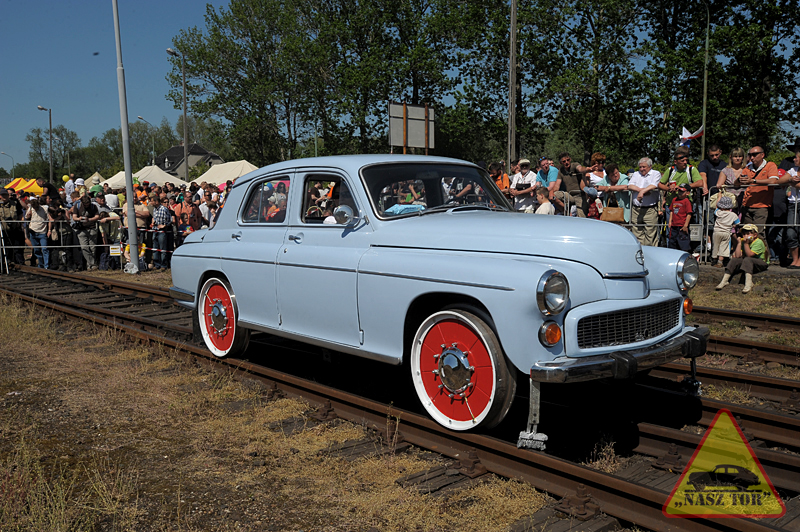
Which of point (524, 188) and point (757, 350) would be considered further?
point (524, 188)

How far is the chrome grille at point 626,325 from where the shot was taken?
13.2ft

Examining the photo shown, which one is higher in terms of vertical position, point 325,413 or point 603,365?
point 603,365

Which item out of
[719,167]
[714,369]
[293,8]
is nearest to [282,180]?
[714,369]

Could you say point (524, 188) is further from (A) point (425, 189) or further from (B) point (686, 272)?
(B) point (686, 272)

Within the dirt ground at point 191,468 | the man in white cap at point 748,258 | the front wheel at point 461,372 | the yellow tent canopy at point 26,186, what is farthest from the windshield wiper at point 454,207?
the yellow tent canopy at point 26,186

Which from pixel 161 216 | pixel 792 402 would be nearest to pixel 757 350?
pixel 792 402

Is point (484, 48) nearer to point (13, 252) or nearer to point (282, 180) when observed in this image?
point (13, 252)

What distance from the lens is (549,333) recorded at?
3893 millimetres

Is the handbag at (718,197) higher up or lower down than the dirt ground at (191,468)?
higher up

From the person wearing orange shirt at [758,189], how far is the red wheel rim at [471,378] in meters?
Result: 8.35

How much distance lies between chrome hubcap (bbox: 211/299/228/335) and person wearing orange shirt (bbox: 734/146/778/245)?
8.63 metres

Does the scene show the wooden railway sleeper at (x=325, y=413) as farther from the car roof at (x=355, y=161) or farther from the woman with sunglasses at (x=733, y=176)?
the woman with sunglasses at (x=733, y=176)

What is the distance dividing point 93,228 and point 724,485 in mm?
16863

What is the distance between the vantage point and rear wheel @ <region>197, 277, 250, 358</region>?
257 inches
